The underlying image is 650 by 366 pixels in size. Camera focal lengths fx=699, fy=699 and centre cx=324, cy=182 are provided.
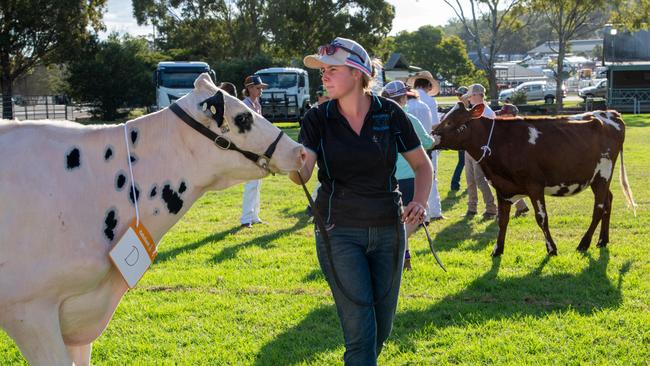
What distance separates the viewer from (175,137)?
3666 millimetres

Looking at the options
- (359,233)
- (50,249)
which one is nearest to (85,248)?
(50,249)

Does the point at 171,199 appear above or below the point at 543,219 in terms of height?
above

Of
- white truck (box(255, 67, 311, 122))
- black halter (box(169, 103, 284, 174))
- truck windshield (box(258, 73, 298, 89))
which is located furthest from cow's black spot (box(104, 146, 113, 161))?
truck windshield (box(258, 73, 298, 89))

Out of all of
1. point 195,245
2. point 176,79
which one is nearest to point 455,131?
point 195,245

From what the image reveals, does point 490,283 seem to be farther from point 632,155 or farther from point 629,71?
point 629,71

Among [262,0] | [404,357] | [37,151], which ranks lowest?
[404,357]

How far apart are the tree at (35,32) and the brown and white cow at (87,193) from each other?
37.1 meters

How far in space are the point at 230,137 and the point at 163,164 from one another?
0.38 meters

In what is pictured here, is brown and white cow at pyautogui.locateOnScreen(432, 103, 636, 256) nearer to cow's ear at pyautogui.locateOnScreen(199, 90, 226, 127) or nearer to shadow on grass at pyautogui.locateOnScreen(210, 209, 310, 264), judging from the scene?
shadow on grass at pyautogui.locateOnScreen(210, 209, 310, 264)

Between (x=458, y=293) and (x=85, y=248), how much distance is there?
4443mm

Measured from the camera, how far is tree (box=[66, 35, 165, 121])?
42781mm

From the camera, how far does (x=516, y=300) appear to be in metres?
6.77

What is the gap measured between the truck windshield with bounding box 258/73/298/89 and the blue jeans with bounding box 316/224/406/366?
3244cm

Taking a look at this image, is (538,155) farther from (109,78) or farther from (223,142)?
(109,78)
